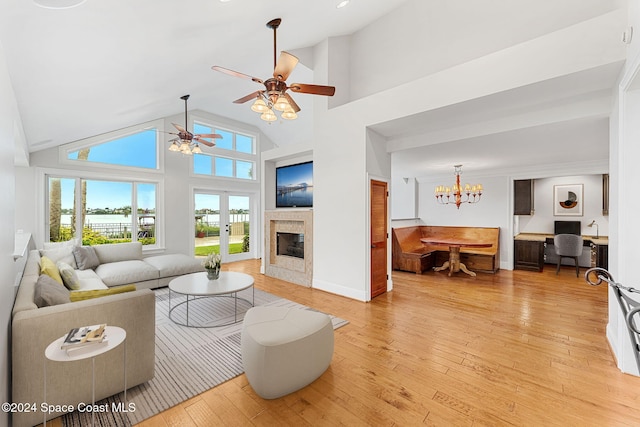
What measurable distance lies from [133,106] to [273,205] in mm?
2973

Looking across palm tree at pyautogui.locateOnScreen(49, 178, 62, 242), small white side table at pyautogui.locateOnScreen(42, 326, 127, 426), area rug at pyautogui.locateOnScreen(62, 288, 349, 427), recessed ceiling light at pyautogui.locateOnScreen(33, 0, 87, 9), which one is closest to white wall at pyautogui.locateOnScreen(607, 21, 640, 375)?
area rug at pyautogui.locateOnScreen(62, 288, 349, 427)

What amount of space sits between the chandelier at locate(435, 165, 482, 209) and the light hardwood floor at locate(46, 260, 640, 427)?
8.76 ft

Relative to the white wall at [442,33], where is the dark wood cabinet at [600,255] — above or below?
below

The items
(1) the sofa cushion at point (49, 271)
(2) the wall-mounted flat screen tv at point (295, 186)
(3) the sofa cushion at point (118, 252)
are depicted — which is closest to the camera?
A: (1) the sofa cushion at point (49, 271)

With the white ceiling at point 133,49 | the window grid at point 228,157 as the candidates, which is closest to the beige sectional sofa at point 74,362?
the white ceiling at point 133,49

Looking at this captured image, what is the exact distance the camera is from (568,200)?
6.40 meters

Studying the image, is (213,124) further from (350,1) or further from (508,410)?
(508,410)

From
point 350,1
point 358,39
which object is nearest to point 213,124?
point 358,39

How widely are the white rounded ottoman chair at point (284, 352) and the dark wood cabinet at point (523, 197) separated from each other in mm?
6206

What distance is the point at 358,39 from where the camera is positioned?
4484 mm

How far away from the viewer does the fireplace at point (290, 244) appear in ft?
17.4

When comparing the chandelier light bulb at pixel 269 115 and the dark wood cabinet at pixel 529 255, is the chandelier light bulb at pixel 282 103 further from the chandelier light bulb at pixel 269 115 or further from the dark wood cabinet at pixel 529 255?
the dark wood cabinet at pixel 529 255

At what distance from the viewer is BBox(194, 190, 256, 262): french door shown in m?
6.91

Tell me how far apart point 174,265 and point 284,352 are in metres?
3.65
